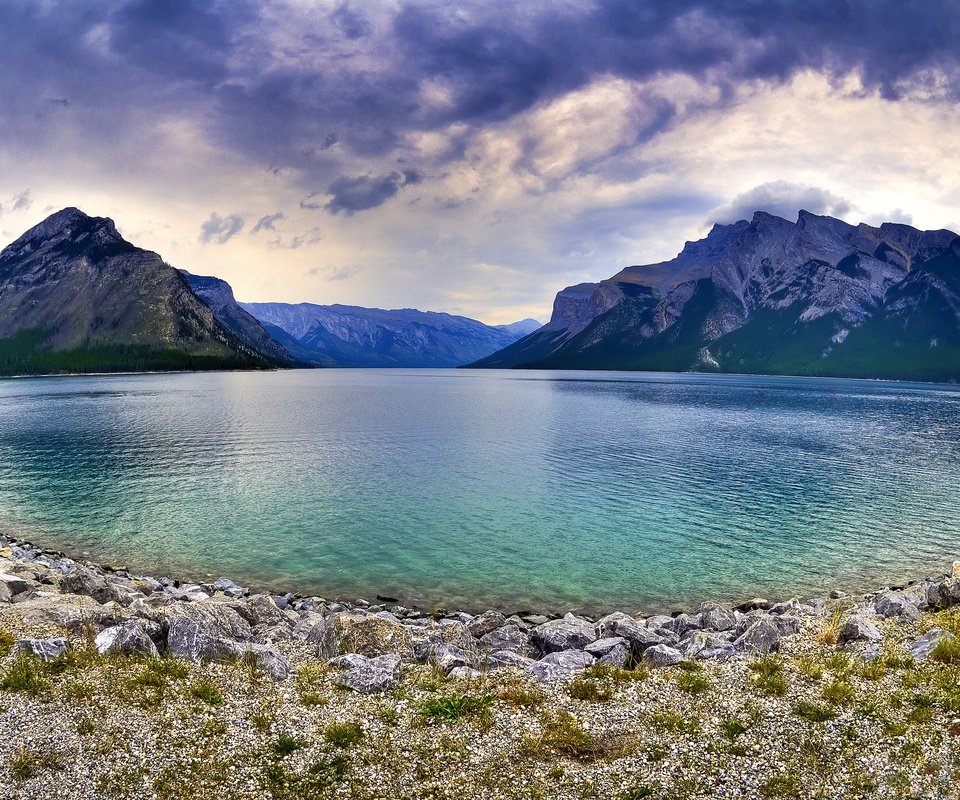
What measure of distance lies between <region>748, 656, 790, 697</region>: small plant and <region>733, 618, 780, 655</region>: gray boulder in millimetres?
1142

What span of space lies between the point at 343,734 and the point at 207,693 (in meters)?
4.65

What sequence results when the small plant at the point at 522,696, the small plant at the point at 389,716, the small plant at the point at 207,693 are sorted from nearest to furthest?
1. the small plant at the point at 389,716
2. the small plant at the point at 207,693
3. the small plant at the point at 522,696

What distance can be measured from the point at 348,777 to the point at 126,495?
51.9m

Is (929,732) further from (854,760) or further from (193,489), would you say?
(193,489)

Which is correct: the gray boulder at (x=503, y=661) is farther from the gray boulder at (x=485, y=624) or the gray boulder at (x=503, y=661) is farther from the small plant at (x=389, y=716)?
the gray boulder at (x=485, y=624)

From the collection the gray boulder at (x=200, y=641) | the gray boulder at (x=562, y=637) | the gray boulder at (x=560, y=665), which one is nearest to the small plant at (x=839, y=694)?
the gray boulder at (x=560, y=665)

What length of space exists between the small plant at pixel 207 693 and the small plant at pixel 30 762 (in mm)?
3451

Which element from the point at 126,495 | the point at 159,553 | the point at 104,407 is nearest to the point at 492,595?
the point at 159,553

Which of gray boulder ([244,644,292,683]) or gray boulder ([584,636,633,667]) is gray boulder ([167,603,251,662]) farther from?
gray boulder ([584,636,633,667])

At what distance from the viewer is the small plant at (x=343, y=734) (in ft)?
48.1

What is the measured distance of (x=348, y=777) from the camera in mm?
13414

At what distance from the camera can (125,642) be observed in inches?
714

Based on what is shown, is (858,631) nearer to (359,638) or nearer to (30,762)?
(359,638)

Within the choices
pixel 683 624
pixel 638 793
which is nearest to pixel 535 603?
pixel 683 624
